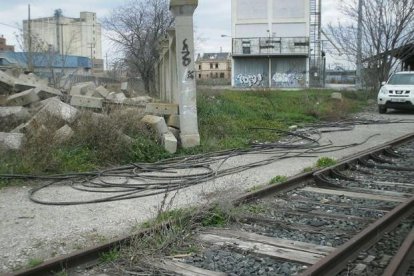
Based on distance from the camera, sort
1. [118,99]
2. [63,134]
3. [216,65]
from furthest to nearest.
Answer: [216,65] < [118,99] < [63,134]

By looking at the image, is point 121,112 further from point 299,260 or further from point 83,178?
point 299,260

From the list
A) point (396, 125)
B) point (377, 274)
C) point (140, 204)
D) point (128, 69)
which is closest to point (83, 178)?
point (140, 204)

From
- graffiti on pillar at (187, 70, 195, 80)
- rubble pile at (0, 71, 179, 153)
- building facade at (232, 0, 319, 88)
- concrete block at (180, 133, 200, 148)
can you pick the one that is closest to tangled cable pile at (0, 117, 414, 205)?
concrete block at (180, 133, 200, 148)

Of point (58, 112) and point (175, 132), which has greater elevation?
point (58, 112)

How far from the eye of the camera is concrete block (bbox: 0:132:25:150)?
925 centimetres

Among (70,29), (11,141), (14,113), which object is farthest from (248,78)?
(11,141)

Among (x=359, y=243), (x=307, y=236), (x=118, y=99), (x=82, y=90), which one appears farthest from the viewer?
(x=82, y=90)

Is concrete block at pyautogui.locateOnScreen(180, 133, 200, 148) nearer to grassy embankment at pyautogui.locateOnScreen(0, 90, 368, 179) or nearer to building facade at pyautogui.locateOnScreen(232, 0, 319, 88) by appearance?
grassy embankment at pyautogui.locateOnScreen(0, 90, 368, 179)

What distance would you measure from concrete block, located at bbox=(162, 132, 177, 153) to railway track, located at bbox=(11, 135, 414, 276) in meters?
3.60

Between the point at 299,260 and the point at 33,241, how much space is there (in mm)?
2879

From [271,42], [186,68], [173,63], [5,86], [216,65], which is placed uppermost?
[271,42]

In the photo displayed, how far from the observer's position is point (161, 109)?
41.3 ft

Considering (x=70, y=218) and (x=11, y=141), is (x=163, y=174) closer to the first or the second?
(x=11, y=141)

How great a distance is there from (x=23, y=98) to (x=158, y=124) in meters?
3.60
